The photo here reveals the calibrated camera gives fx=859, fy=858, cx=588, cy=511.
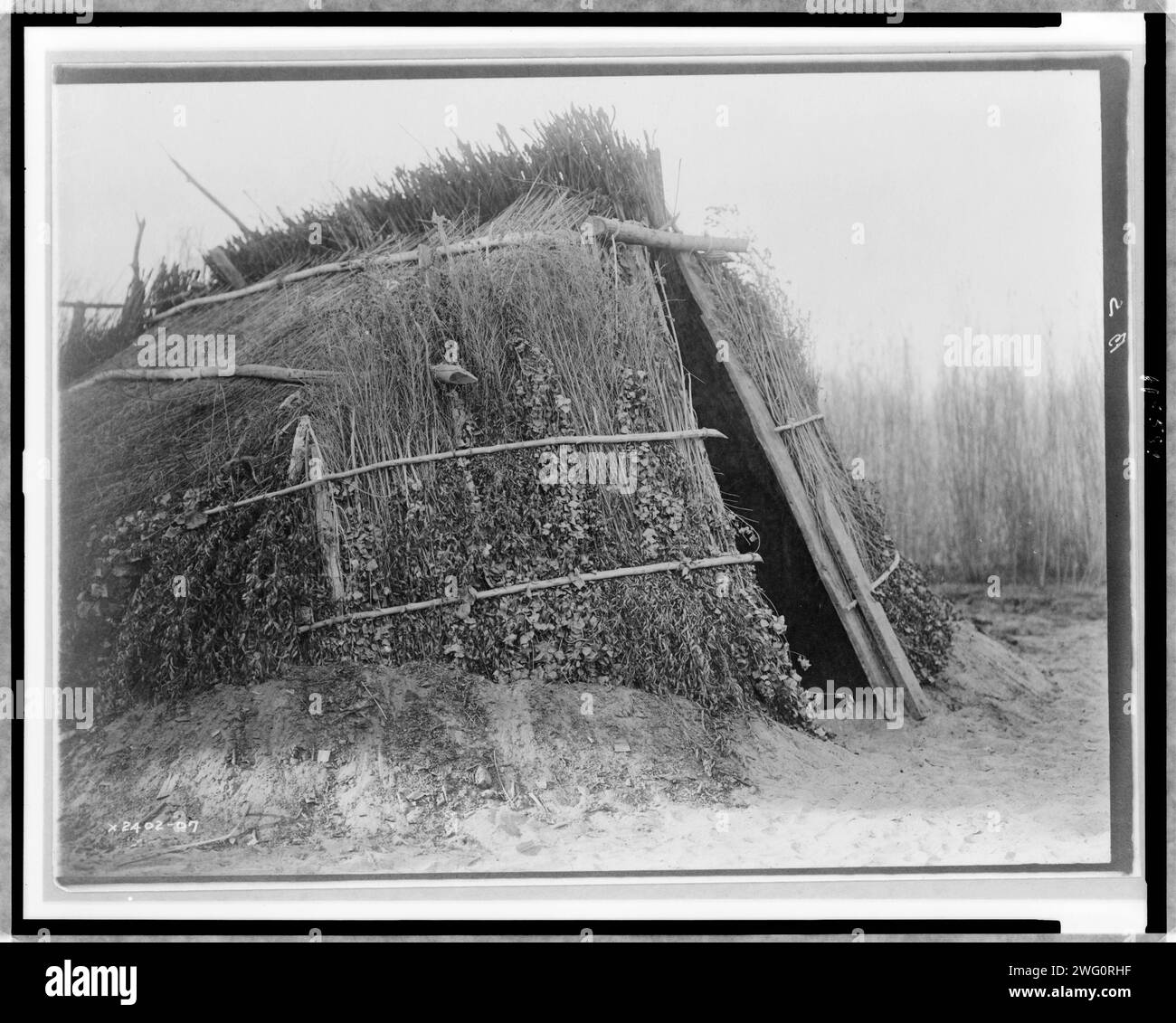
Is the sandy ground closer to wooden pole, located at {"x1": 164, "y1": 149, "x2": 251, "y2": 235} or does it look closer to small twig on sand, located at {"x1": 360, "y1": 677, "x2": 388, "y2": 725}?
small twig on sand, located at {"x1": 360, "y1": 677, "x2": 388, "y2": 725}

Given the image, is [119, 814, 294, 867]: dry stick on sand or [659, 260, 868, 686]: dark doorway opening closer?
[119, 814, 294, 867]: dry stick on sand

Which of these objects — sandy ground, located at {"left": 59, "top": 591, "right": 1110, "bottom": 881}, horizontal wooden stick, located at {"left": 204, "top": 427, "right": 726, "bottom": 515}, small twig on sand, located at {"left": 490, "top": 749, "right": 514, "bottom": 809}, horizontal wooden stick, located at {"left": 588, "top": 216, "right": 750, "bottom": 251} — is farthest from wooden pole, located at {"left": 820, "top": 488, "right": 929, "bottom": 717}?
small twig on sand, located at {"left": 490, "top": 749, "right": 514, "bottom": 809}

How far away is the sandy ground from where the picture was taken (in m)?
3.45

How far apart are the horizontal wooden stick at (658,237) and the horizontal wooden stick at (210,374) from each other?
49.9 inches

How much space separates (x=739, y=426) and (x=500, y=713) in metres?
1.56

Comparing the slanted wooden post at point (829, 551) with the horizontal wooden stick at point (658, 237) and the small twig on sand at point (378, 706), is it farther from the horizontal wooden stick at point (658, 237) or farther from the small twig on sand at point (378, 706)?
the small twig on sand at point (378, 706)

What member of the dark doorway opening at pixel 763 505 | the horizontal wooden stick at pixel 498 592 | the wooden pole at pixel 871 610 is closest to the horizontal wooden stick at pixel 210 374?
the horizontal wooden stick at pixel 498 592

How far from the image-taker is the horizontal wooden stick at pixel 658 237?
3.56 m

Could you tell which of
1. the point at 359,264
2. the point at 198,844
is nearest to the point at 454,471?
the point at 359,264

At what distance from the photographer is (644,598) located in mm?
3492

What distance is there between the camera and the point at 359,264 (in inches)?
141

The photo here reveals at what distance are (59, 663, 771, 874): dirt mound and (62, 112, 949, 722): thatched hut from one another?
120 mm

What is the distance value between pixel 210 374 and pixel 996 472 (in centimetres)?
329
